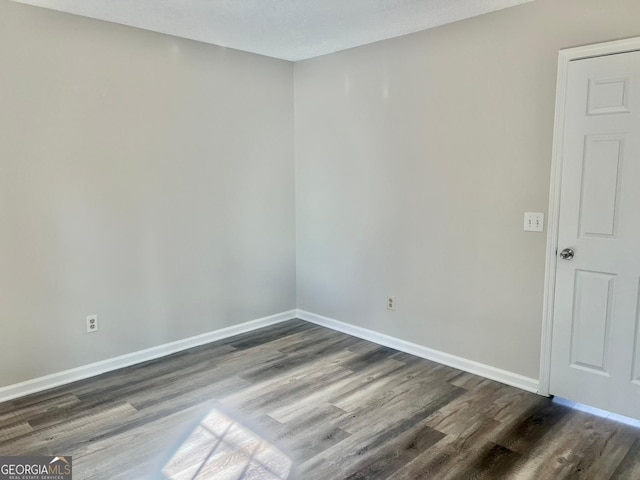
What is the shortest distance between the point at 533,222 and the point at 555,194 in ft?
0.73

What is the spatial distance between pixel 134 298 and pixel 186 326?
0.52 m

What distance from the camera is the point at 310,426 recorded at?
263 cm

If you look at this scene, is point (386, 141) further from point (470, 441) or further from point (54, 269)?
point (54, 269)

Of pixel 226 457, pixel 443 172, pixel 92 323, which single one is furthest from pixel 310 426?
pixel 443 172

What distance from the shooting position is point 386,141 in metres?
3.70

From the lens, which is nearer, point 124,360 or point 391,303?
point 124,360

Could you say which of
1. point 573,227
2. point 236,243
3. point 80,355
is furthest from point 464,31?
point 80,355

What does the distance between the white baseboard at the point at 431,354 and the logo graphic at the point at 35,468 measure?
7.93 ft

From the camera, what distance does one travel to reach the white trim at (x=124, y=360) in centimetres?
300

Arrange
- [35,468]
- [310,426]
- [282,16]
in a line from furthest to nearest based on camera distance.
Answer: [282,16], [310,426], [35,468]

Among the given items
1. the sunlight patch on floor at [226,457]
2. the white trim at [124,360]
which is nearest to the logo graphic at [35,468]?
the sunlight patch on floor at [226,457]

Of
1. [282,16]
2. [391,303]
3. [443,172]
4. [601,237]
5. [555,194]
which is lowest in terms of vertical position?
[391,303]

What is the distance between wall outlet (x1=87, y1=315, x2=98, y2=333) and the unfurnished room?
0.08 ft

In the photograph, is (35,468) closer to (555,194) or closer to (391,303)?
(391,303)
